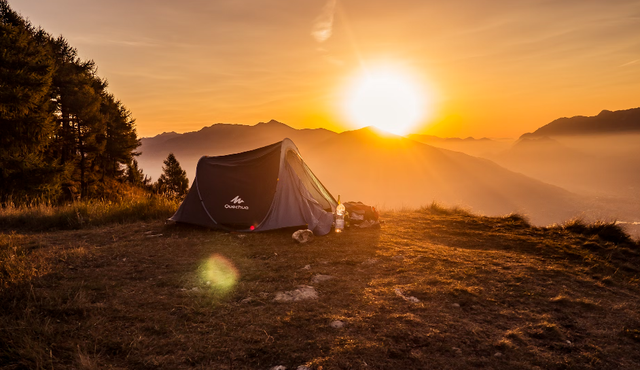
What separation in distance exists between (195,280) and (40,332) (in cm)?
201

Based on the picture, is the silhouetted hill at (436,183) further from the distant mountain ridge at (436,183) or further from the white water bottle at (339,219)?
the white water bottle at (339,219)

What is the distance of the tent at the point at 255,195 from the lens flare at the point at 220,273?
7.47ft

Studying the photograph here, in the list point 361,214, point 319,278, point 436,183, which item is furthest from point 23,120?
point 436,183

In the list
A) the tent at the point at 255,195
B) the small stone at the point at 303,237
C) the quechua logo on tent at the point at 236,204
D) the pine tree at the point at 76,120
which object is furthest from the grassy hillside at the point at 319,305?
the pine tree at the point at 76,120

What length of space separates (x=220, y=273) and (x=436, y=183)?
472 ft

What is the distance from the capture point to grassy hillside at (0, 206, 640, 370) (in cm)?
303

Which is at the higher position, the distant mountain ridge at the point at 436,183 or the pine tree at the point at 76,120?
the pine tree at the point at 76,120

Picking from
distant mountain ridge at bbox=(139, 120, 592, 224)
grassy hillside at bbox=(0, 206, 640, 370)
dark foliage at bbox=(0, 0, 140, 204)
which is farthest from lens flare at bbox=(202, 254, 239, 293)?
distant mountain ridge at bbox=(139, 120, 592, 224)

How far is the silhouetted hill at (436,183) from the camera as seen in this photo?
11784cm

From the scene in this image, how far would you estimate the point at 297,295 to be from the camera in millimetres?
4438

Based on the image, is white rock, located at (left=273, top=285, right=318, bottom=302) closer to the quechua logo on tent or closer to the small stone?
the small stone

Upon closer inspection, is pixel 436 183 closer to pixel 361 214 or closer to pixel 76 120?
pixel 76 120

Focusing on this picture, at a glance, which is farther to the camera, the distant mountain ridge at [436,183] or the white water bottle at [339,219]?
the distant mountain ridge at [436,183]

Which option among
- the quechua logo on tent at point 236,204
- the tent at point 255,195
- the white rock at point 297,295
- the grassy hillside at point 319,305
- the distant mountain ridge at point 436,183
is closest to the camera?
the grassy hillside at point 319,305
